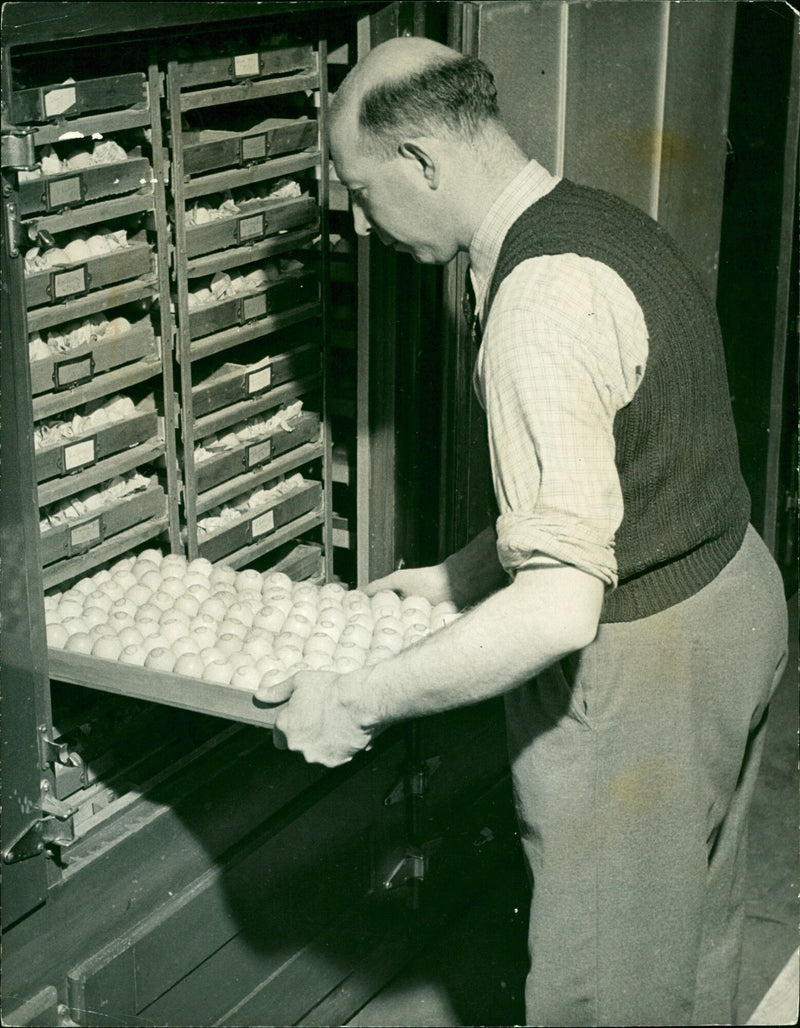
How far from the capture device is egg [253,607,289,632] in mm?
3006

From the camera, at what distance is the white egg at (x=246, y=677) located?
2662mm

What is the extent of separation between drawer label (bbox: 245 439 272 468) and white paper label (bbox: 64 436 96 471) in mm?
546

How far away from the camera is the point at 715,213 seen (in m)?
4.55

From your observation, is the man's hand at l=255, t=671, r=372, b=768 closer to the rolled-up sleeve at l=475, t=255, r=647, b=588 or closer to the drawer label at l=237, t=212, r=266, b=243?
the rolled-up sleeve at l=475, t=255, r=647, b=588

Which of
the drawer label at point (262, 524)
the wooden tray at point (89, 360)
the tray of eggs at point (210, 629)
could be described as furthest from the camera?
the drawer label at point (262, 524)

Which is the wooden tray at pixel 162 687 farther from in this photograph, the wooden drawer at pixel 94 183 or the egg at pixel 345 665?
the wooden drawer at pixel 94 183

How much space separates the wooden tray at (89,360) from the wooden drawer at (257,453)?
1.16 feet

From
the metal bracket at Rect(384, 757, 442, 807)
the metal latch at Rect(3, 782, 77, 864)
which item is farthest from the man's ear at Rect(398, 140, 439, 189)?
the metal bracket at Rect(384, 757, 442, 807)

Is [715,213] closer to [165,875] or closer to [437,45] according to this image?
[437,45]

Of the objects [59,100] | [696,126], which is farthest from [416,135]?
[696,126]

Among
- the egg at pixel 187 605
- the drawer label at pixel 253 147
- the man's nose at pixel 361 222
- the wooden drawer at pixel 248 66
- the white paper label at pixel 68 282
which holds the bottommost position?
the egg at pixel 187 605

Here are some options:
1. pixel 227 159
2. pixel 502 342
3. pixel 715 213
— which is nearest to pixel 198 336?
pixel 227 159

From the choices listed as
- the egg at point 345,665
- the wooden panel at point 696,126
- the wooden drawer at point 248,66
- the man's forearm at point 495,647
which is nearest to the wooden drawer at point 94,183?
the wooden drawer at point 248,66

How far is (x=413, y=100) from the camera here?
230 cm
